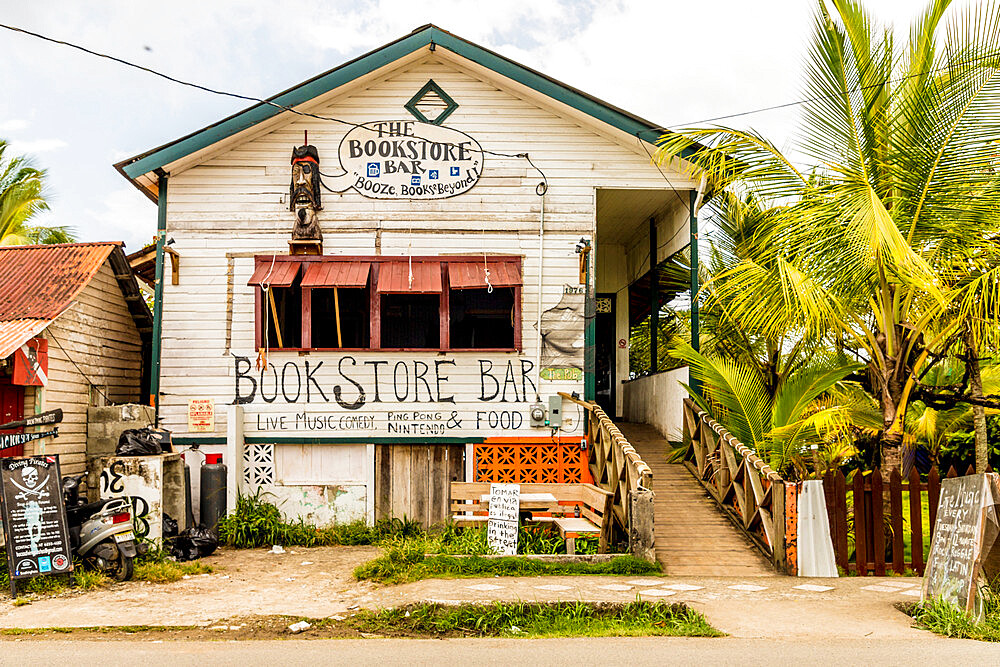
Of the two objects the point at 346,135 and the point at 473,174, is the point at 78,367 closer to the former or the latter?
the point at 346,135

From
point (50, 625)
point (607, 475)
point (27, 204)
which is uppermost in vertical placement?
point (27, 204)

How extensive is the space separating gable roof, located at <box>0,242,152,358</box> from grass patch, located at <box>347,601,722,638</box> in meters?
5.98

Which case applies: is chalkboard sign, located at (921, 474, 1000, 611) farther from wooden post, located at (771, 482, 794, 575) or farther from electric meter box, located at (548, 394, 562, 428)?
electric meter box, located at (548, 394, 562, 428)

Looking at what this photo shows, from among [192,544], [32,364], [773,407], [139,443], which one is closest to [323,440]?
[192,544]

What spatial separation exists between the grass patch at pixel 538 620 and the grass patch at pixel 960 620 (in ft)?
6.24

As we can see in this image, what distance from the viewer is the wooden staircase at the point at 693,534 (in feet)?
33.4

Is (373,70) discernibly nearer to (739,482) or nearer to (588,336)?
(588,336)

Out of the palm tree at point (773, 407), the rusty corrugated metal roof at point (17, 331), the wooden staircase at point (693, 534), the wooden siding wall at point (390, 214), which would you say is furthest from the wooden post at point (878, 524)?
the rusty corrugated metal roof at point (17, 331)

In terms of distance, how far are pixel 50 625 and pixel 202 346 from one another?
5.87m

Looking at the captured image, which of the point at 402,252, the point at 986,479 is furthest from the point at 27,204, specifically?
the point at 986,479

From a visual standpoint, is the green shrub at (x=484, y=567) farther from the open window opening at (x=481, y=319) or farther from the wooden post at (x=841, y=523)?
the open window opening at (x=481, y=319)

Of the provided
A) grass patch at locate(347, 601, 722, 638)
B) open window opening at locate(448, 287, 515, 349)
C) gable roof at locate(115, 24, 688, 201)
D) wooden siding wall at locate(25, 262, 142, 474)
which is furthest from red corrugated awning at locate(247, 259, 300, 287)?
grass patch at locate(347, 601, 722, 638)

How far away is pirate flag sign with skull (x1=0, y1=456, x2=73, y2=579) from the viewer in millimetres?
9266

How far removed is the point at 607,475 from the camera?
1241 cm
